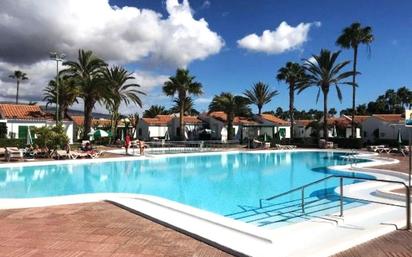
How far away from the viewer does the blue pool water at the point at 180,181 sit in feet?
43.4

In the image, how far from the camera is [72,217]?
27.1 ft

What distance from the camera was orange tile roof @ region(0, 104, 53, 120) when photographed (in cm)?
3284

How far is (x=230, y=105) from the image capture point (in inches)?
1730

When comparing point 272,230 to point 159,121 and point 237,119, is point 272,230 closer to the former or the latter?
point 237,119

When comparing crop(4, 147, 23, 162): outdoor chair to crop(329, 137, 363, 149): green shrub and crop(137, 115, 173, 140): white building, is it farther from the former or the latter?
crop(329, 137, 363, 149): green shrub

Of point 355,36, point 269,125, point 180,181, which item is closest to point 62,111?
point 180,181

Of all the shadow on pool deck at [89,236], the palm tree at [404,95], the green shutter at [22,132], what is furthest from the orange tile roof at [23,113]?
the palm tree at [404,95]

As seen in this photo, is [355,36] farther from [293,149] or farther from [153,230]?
[153,230]

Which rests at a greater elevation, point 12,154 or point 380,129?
point 380,129

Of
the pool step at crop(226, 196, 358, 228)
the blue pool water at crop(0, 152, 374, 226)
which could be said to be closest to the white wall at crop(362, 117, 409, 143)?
the blue pool water at crop(0, 152, 374, 226)

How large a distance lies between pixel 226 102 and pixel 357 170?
26.6 meters

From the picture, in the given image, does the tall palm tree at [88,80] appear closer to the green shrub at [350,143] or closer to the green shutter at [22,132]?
the green shutter at [22,132]

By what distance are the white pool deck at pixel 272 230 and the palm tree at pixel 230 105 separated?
33.7 metres

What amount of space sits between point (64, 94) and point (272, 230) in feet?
111
